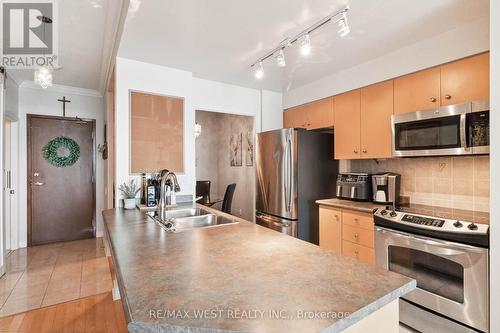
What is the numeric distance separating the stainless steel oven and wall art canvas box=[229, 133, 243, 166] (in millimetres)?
2985

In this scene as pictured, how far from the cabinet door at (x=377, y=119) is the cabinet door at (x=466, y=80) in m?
0.46

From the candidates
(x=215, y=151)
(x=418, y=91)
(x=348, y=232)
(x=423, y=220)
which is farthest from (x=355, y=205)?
(x=215, y=151)

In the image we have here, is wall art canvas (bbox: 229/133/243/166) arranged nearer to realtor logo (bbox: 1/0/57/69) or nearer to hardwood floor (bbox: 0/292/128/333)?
realtor logo (bbox: 1/0/57/69)

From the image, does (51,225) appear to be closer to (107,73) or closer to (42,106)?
(42,106)

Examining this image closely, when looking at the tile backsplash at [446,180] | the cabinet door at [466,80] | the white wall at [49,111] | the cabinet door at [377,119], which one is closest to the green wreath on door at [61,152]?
the white wall at [49,111]

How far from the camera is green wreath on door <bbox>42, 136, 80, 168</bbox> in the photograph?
4.11m

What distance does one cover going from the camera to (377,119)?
2684 millimetres

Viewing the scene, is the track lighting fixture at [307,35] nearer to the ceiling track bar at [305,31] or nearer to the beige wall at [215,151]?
the ceiling track bar at [305,31]

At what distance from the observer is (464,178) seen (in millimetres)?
2260

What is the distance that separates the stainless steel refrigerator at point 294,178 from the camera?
3021mm

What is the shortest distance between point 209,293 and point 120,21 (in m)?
2.25

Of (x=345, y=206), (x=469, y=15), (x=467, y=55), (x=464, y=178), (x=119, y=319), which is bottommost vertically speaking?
(x=119, y=319)

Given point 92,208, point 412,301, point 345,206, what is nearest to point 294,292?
point 412,301

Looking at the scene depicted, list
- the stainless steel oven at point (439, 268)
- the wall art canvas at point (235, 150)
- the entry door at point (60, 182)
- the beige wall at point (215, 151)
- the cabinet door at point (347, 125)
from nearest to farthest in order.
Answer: the stainless steel oven at point (439, 268) < the cabinet door at point (347, 125) < the entry door at point (60, 182) < the wall art canvas at point (235, 150) < the beige wall at point (215, 151)
